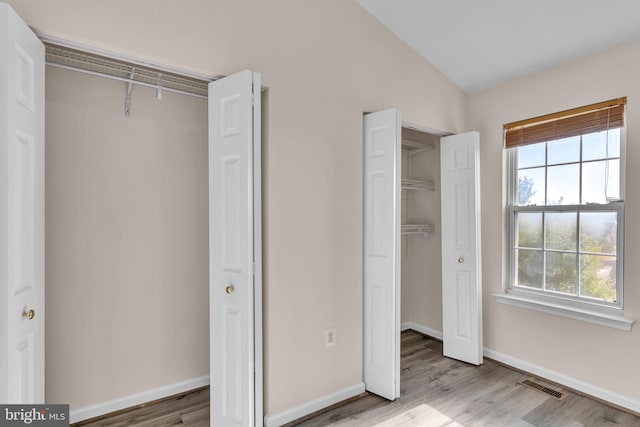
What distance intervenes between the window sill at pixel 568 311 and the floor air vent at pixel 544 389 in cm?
55

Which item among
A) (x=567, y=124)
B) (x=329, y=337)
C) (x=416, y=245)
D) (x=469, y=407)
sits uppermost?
(x=567, y=124)

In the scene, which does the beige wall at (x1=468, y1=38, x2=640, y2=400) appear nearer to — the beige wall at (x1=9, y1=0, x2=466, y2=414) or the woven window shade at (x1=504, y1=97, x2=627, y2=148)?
the woven window shade at (x1=504, y1=97, x2=627, y2=148)

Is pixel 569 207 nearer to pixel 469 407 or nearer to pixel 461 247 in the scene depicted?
pixel 461 247

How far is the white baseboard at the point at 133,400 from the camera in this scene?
2.20 metres

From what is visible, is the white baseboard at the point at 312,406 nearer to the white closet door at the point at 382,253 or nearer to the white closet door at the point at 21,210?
the white closet door at the point at 382,253

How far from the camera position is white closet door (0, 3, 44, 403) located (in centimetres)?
128

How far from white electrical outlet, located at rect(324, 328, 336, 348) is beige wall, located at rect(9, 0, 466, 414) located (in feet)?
0.13

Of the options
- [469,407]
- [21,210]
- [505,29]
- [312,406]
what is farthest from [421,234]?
[21,210]

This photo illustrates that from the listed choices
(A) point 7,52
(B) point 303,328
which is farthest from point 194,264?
(A) point 7,52

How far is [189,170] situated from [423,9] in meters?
2.03

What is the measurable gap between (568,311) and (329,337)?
1.80 m

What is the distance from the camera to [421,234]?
3883mm

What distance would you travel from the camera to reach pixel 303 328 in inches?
89.0

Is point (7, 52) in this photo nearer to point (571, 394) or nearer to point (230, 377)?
point (230, 377)
